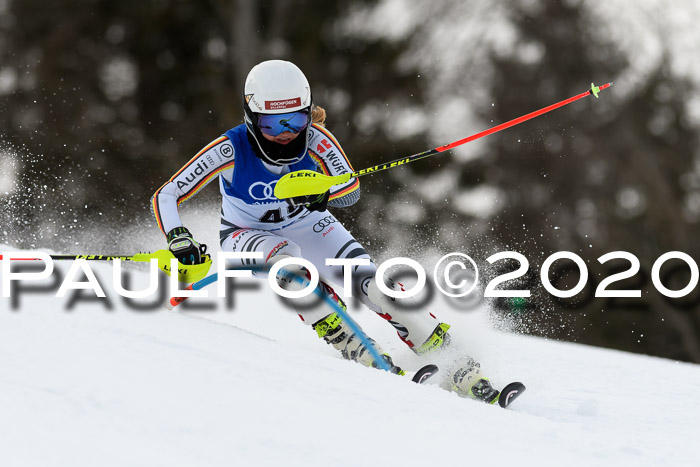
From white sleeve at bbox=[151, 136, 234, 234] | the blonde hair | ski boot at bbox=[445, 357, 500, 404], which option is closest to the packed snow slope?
ski boot at bbox=[445, 357, 500, 404]

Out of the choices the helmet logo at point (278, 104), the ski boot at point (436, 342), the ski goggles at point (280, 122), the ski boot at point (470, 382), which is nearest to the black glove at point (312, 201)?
the ski goggles at point (280, 122)

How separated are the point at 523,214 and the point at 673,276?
3055mm

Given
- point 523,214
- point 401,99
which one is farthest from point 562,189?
point 401,99

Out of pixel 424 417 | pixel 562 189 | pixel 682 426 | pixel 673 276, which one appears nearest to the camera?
pixel 424 417

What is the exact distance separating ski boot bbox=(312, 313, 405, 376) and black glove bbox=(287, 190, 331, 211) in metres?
0.53

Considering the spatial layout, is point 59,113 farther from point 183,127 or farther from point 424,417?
point 424,417

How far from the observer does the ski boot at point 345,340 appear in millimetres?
4605

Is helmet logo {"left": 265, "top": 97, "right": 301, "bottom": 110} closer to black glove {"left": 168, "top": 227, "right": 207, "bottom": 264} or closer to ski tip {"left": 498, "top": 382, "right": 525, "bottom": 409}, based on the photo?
black glove {"left": 168, "top": 227, "right": 207, "bottom": 264}

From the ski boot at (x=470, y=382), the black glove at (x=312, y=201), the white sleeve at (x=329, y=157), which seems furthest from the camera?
the white sleeve at (x=329, y=157)

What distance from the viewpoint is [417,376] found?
15.0 ft

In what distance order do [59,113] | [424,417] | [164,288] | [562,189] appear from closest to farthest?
[424,417] → [164,288] → [59,113] → [562,189]

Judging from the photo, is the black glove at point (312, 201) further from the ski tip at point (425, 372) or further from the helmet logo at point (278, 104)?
the ski tip at point (425, 372)

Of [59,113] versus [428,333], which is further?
[59,113]

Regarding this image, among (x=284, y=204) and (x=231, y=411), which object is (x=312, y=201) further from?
(x=231, y=411)
